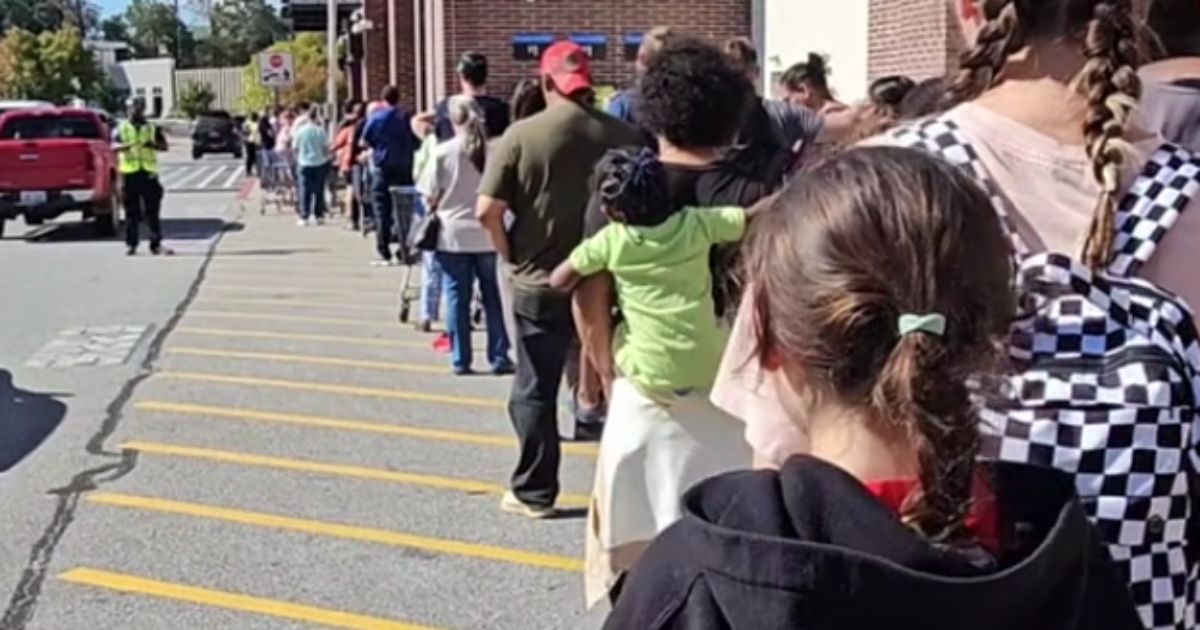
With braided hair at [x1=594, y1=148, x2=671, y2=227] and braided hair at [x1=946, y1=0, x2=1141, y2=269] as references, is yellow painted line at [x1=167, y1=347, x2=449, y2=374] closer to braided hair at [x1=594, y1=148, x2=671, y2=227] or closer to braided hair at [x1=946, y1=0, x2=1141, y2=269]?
braided hair at [x1=594, y1=148, x2=671, y2=227]

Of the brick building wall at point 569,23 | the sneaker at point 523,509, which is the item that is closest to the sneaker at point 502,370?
the sneaker at point 523,509

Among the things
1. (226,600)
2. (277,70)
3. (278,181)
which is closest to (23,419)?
(226,600)

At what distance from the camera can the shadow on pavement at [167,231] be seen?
909 inches

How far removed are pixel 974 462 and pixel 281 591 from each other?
4604mm

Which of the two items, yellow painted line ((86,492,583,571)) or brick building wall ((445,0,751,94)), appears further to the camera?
brick building wall ((445,0,751,94))

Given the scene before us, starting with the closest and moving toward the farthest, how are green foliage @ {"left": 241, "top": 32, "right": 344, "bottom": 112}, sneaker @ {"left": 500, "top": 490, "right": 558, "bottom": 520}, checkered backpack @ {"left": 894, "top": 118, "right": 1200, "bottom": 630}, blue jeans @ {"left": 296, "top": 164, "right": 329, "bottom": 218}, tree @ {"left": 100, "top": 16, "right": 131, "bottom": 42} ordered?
checkered backpack @ {"left": 894, "top": 118, "right": 1200, "bottom": 630} < sneaker @ {"left": 500, "top": 490, "right": 558, "bottom": 520} < blue jeans @ {"left": 296, "top": 164, "right": 329, "bottom": 218} < green foliage @ {"left": 241, "top": 32, "right": 344, "bottom": 112} < tree @ {"left": 100, "top": 16, "right": 131, "bottom": 42}

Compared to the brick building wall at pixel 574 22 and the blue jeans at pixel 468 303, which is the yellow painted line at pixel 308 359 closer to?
the blue jeans at pixel 468 303

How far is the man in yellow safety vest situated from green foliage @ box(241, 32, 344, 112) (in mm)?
26770

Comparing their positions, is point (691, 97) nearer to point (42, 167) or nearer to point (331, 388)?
point (331, 388)

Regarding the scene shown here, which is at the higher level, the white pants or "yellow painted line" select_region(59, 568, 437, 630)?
the white pants

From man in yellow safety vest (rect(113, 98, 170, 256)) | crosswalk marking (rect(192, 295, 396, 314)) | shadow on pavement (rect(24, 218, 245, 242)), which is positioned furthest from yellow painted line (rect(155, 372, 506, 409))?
shadow on pavement (rect(24, 218, 245, 242))

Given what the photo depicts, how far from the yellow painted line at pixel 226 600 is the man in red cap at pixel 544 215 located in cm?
132

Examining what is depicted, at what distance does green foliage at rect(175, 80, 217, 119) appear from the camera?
90688mm

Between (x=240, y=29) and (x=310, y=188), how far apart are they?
385 feet
